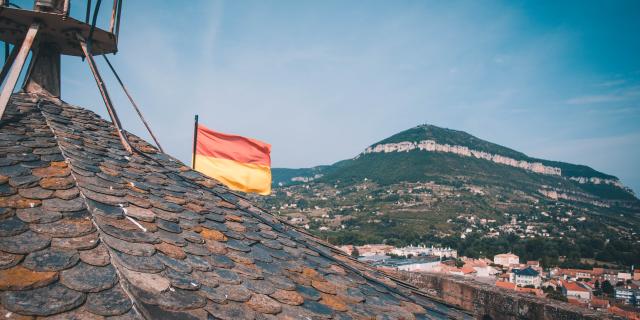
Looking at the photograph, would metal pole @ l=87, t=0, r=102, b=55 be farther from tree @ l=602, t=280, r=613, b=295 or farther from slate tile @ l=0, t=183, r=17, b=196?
tree @ l=602, t=280, r=613, b=295

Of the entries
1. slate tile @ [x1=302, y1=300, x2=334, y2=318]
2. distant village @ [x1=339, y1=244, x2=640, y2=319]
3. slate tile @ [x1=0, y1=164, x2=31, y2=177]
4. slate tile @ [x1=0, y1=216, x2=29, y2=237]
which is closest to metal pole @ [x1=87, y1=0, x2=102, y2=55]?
slate tile @ [x1=0, y1=164, x2=31, y2=177]

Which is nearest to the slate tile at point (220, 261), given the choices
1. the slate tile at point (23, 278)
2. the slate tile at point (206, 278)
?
the slate tile at point (206, 278)

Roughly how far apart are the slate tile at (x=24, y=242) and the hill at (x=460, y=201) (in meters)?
66.1

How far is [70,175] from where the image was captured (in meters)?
2.51

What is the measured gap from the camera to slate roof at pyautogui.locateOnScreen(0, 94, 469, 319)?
165 centimetres

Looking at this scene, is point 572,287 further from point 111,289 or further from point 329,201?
point 329,201

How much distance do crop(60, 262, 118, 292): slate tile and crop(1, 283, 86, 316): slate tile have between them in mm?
40

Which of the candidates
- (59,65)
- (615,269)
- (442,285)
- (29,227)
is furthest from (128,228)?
(615,269)

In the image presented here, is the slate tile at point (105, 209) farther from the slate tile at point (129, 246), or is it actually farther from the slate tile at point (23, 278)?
the slate tile at point (23, 278)

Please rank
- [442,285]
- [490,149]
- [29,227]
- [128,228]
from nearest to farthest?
[29,227] → [128,228] → [442,285] → [490,149]

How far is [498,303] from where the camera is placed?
5129 millimetres

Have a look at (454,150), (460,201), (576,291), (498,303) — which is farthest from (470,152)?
(498,303)

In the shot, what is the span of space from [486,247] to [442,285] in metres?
93.4

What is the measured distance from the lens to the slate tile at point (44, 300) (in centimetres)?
142
